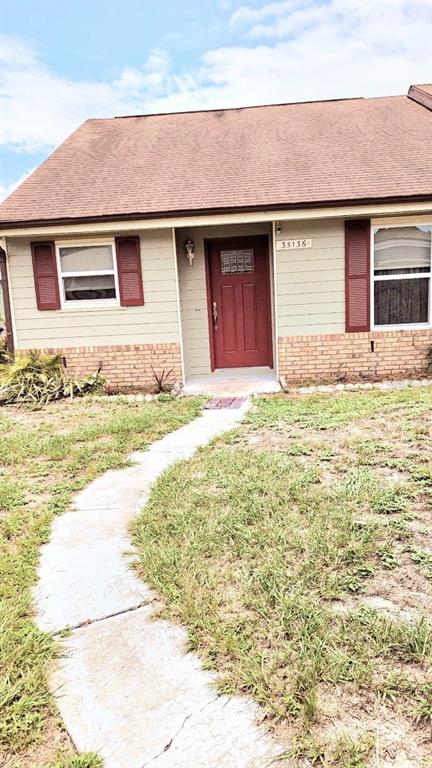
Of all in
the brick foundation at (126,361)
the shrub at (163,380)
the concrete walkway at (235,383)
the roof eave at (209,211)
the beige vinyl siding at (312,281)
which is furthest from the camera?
the brick foundation at (126,361)

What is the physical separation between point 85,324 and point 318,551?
21.5ft

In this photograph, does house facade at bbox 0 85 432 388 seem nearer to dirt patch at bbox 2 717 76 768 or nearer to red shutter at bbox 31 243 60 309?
red shutter at bbox 31 243 60 309

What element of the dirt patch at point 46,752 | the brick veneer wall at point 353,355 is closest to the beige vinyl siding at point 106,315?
the brick veneer wall at point 353,355

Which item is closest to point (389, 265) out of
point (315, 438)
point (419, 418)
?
point (419, 418)

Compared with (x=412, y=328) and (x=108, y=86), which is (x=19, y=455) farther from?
(x=108, y=86)

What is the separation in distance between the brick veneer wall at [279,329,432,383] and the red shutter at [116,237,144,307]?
2.50m

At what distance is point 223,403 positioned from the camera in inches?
279

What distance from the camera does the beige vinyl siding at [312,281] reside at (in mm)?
8070

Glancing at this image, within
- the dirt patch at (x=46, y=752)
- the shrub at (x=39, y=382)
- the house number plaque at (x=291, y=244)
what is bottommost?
the dirt patch at (x=46, y=752)

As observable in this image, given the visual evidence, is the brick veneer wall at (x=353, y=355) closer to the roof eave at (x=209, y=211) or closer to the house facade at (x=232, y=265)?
the house facade at (x=232, y=265)

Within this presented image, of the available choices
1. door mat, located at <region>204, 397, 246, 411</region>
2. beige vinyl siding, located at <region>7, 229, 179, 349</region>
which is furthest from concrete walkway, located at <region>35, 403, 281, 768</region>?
beige vinyl siding, located at <region>7, 229, 179, 349</region>

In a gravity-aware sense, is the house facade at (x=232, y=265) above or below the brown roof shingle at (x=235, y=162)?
below

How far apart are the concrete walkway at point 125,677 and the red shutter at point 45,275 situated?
575cm

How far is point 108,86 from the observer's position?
2458cm
